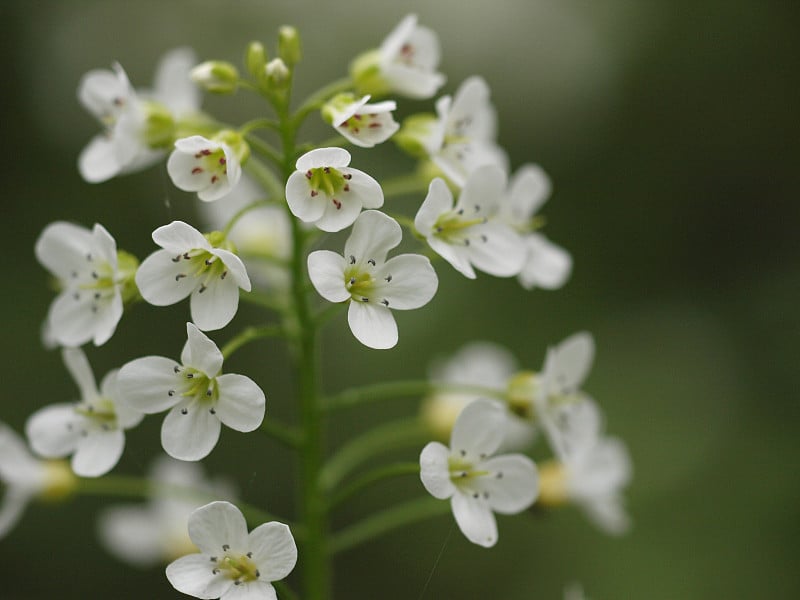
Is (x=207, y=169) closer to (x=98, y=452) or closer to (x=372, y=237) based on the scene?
(x=372, y=237)

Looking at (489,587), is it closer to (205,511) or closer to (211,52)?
(205,511)

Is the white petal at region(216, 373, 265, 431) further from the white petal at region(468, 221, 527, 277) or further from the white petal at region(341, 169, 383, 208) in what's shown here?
the white petal at region(468, 221, 527, 277)

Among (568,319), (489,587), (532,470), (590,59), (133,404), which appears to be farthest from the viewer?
(590,59)

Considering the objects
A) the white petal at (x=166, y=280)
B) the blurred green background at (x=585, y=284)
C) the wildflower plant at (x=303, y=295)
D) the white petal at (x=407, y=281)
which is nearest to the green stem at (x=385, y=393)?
the wildflower plant at (x=303, y=295)

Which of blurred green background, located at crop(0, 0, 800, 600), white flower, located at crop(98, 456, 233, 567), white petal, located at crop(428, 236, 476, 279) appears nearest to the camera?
white petal, located at crop(428, 236, 476, 279)

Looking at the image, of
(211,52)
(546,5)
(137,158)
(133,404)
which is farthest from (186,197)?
(133,404)

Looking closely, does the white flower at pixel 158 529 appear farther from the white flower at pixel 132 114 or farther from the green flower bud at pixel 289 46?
the green flower bud at pixel 289 46

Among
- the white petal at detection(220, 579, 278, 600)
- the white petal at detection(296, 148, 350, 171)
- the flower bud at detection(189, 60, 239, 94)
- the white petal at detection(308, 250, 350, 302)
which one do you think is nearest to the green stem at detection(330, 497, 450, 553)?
the white petal at detection(220, 579, 278, 600)
